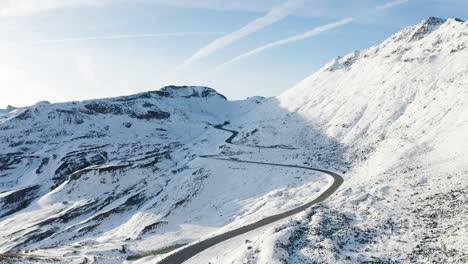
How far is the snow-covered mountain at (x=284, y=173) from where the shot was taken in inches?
1038

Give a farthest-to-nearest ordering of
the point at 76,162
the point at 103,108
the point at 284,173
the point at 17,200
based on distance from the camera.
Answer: the point at 103,108 < the point at 76,162 < the point at 17,200 < the point at 284,173

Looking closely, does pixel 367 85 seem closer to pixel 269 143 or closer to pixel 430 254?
pixel 269 143

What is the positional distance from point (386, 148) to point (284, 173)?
52.6ft

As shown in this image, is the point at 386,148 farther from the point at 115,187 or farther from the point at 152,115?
the point at 152,115

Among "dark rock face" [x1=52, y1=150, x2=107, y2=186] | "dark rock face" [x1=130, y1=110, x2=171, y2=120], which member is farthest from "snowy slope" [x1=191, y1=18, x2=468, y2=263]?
"dark rock face" [x1=52, y1=150, x2=107, y2=186]

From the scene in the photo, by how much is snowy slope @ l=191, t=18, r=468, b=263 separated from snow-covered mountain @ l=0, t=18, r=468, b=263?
19 centimetres

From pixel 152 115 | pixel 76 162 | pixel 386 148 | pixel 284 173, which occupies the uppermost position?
pixel 152 115

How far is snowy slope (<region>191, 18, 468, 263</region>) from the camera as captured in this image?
2402 centimetres

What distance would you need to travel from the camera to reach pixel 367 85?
335 feet

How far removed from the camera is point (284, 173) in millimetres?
61312

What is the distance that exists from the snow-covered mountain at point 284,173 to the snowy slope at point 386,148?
7.3 inches

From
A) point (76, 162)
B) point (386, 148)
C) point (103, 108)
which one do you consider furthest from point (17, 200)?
point (386, 148)

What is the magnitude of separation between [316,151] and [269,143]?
60.6ft

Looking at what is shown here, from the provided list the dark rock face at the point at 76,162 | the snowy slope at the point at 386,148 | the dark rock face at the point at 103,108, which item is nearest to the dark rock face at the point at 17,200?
the dark rock face at the point at 76,162
